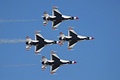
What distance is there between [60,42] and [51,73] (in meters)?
8.16

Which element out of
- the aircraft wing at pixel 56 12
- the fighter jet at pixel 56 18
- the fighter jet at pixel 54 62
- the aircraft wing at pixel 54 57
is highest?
the aircraft wing at pixel 56 12

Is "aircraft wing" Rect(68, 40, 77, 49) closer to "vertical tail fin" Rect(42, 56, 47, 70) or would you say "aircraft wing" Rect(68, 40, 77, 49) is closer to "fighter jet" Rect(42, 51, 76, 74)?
"fighter jet" Rect(42, 51, 76, 74)

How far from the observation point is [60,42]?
324 ft

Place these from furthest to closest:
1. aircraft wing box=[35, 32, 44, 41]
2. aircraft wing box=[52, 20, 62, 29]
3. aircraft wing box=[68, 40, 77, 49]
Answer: aircraft wing box=[68, 40, 77, 49]
aircraft wing box=[35, 32, 44, 41]
aircraft wing box=[52, 20, 62, 29]

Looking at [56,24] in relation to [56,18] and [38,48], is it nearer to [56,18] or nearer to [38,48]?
[56,18]

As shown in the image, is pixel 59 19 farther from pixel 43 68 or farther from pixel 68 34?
pixel 43 68

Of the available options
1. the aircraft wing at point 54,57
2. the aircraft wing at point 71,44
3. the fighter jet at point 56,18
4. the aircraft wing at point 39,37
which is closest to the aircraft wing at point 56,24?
the fighter jet at point 56,18

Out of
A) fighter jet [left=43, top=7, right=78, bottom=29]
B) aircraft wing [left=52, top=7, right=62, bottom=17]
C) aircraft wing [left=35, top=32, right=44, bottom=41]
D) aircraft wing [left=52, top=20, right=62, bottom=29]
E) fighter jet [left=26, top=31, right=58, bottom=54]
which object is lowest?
fighter jet [left=26, top=31, right=58, bottom=54]

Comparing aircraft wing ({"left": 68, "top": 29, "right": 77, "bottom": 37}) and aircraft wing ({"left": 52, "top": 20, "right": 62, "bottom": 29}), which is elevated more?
aircraft wing ({"left": 52, "top": 20, "right": 62, "bottom": 29})

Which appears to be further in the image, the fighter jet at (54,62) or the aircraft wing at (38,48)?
the aircraft wing at (38,48)

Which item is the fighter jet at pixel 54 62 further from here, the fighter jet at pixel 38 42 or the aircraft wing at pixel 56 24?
the aircraft wing at pixel 56 24

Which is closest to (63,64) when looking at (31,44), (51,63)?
(51,63)

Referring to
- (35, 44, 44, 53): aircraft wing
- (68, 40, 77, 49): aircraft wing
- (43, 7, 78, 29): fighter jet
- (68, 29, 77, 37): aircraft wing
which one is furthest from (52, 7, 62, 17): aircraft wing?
(35, 44, 44, 53): aircraft wing

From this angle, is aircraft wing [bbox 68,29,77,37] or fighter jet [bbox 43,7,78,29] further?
aircraft wing [bbox 68,29,77,37]
